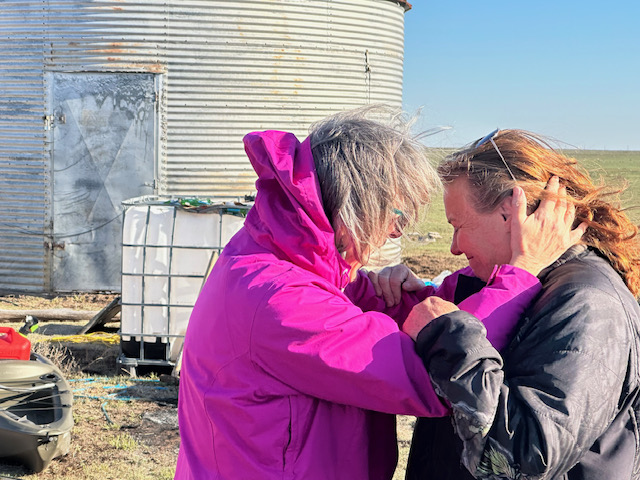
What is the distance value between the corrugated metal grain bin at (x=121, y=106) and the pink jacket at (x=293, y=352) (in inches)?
348

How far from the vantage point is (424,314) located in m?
1.73

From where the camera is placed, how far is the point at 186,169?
1048 centimetres

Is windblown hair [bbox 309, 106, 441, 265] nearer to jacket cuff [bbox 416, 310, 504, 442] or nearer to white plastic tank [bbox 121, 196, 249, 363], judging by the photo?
jacket cuff [bbox 416, 310, 504, 442]

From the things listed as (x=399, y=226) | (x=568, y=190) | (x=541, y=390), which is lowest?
(x=541, y=390)

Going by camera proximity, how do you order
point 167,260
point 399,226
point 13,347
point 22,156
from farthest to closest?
point 22,156
point 167,260
point 13,347
point 399,226

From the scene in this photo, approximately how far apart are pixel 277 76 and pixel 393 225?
29.7 feet

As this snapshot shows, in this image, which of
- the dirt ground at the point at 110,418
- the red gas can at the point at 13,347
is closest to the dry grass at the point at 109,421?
the dirt ground at the point at 110,418

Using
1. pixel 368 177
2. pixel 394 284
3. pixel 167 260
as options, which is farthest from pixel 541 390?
pixel 167 260

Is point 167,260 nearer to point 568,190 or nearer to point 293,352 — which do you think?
point 568,190

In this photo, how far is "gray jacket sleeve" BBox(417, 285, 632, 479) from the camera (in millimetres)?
1532

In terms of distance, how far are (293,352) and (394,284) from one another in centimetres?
90

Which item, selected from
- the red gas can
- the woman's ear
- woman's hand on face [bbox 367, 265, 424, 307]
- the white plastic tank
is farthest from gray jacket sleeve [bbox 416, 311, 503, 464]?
the white plastic tank

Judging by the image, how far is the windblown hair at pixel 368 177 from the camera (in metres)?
1.77

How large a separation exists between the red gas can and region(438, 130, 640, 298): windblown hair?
4.43 meters
